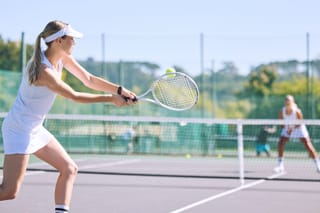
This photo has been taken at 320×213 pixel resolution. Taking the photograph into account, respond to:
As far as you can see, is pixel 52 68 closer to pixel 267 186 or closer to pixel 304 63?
pixel 267 186

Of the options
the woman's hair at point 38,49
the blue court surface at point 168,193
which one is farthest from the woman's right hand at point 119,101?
the blue court surface at point 168,193

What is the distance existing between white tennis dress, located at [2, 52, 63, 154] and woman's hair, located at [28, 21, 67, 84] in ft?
0.17

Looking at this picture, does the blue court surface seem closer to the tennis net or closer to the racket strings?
the racket strings

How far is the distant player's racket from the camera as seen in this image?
6016 mm

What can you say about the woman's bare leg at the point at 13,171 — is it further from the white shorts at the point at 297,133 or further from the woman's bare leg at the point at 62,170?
the white shorts at the point at 297,133

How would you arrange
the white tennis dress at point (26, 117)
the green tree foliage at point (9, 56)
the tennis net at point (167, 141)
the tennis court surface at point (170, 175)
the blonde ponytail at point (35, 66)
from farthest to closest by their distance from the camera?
1. the green tree foliage at point (9, 56)
2. the tennis net at point (167, 141)
3. the tennis court surface at point (170, 175)
4. the white tennis dress at point (26, 117)
5. the blonde ponytail at point (35, 66)

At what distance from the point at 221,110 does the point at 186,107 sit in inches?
640

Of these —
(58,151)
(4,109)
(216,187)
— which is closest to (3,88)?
(4,109)

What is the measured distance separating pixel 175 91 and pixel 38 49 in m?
1.73

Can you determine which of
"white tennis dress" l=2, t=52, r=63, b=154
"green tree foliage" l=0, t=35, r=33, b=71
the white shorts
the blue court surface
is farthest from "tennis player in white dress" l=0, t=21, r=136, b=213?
"green tree foliage" l=0, t=35, r=33, b=71

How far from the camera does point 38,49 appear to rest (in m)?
5.00

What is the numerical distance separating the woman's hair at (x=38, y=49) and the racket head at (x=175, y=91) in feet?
3.89

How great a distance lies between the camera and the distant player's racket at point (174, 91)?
237 inches

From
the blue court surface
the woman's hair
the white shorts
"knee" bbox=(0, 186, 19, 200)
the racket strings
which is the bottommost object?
the blue court surface
